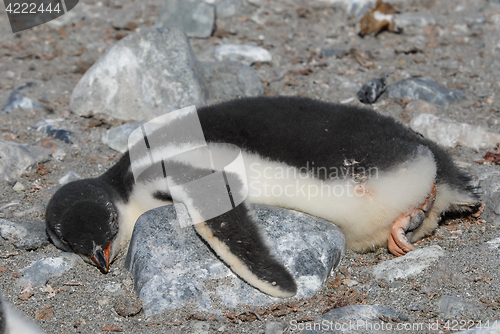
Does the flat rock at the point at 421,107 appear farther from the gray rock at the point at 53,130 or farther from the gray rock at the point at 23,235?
the gray rock at the point at 23,235

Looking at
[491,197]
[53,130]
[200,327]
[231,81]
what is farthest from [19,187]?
[491,197]

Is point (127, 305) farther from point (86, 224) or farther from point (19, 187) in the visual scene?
point (19, 187)

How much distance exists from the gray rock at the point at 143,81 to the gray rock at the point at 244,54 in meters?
1.10

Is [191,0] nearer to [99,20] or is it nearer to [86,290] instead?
[99,20]

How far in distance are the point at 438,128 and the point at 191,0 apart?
5.21 metres

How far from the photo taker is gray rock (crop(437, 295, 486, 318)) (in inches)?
122

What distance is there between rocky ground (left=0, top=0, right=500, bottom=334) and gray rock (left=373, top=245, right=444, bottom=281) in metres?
0.03

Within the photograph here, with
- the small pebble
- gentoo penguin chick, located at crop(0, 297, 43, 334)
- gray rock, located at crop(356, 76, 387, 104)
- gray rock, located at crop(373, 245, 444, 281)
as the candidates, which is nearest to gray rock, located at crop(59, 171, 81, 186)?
the small pebble

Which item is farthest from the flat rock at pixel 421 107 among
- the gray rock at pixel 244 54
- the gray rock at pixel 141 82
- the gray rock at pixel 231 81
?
the gray rock at pixel 141 82

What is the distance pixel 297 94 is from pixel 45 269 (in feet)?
13.4

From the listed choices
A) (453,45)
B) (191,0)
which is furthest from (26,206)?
(453,45)

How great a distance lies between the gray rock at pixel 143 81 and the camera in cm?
627

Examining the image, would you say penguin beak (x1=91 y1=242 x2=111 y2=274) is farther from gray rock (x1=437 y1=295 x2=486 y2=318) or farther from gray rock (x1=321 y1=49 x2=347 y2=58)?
gray rock (x1=321 y1=49 x2=347 y2=58)

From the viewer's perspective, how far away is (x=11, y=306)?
3.38 metres
